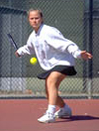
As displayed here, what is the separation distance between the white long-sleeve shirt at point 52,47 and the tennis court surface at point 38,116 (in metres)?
0.84

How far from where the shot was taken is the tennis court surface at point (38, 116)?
596 cm

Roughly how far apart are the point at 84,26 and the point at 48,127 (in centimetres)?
433

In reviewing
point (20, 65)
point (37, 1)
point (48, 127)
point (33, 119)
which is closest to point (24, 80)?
point (20, 65)

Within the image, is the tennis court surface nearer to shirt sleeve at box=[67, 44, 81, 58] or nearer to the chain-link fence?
the chain-link fence

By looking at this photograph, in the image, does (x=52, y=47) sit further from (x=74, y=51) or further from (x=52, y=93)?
(x=52, y=93)

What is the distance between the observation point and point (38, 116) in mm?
6977

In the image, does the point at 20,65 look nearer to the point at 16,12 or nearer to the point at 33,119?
the point at 16,12

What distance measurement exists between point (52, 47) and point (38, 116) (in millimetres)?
1339

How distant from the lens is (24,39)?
9.84 meters

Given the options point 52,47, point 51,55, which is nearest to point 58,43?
point 52,47

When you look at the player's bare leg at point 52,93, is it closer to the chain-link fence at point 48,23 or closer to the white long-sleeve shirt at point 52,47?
the white long-sleeve shirt at point 52,47

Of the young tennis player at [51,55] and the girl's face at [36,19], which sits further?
the girl's face at [36,19]

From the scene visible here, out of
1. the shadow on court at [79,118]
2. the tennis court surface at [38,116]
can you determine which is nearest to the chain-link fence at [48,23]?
the tennis court surface at [38,116]

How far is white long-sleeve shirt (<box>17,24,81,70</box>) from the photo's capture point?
6078 millimetres
